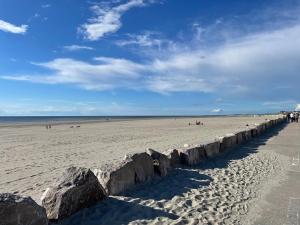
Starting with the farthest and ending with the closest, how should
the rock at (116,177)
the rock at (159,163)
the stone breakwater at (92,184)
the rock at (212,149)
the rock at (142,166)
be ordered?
the rock at (212,149), the rock at (159,163), the rock at (142,166), the rock at (116,177), the stone breakwater at (92,184)

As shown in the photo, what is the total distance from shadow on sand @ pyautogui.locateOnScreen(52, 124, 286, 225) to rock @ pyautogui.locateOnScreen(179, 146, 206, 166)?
0.99ft

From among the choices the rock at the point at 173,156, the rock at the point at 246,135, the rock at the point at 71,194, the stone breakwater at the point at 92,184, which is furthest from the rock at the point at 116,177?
the rock at the point at 246,135

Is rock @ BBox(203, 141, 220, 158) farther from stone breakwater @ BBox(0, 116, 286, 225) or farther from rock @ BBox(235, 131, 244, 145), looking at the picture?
rock @ BBox(235, 131, 244, 145)

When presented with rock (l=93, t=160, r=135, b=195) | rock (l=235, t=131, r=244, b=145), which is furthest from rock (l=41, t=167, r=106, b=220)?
rock (l=235, t=131, r=244, b=145)

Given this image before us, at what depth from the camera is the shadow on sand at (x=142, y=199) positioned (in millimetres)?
5508

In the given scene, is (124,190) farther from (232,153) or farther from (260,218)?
(232,153)

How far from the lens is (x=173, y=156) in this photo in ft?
32.0

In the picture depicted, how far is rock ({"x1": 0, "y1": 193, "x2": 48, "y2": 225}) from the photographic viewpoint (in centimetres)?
409

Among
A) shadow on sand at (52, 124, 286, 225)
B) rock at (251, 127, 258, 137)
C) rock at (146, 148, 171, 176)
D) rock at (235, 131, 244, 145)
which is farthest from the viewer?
rock at (251, 127, 258, 137)

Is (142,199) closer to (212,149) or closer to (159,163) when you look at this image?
(159,163)

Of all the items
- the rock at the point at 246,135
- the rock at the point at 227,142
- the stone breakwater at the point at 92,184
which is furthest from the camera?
the rock at the point at 246,135

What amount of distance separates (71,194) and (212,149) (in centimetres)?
747

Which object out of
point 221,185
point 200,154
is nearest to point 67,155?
point 200,154

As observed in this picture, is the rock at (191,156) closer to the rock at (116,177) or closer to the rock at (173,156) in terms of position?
the rock at (173,156)
